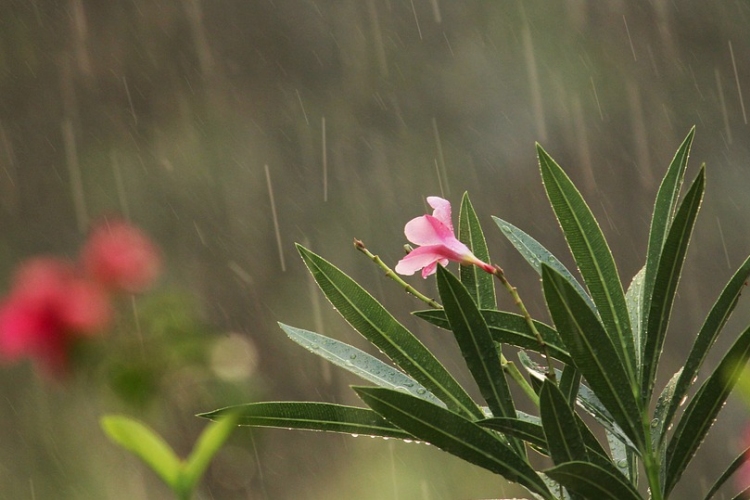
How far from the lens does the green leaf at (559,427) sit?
1.27ft

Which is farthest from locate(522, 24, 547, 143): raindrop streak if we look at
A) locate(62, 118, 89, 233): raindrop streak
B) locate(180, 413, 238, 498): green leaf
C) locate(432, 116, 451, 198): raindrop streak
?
locate(180, 413, 238, 498): green leaf

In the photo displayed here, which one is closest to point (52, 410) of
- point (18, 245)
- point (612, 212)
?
point (18, 245)

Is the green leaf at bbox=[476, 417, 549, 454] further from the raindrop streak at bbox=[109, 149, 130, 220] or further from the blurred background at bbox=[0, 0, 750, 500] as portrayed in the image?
the raindrop streak at bbox=[109, 149, 130, 220]

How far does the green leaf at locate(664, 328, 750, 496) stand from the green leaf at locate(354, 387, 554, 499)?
2.6 inches

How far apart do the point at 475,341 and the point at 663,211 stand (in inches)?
5.2

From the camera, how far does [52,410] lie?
302 cm

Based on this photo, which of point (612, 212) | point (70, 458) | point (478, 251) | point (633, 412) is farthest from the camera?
point (612, 212)

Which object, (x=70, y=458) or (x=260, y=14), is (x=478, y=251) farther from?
(x=260, y=14)

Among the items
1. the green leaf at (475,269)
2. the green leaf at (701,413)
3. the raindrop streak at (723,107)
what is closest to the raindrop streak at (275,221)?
the raindrop streak at (723,107)

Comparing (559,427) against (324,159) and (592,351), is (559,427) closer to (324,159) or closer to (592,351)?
(592,351)

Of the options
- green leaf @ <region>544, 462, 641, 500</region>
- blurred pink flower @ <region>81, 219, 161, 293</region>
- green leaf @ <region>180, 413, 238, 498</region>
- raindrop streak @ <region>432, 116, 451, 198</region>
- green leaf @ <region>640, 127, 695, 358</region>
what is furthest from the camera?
raindrop streak @ <region>432, 116, 451, 198</region>

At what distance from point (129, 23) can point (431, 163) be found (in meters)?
1.56

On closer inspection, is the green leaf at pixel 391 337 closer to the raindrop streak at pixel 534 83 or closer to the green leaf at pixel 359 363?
the green leaf at pixel 359 363

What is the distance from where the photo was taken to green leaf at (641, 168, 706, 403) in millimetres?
414
